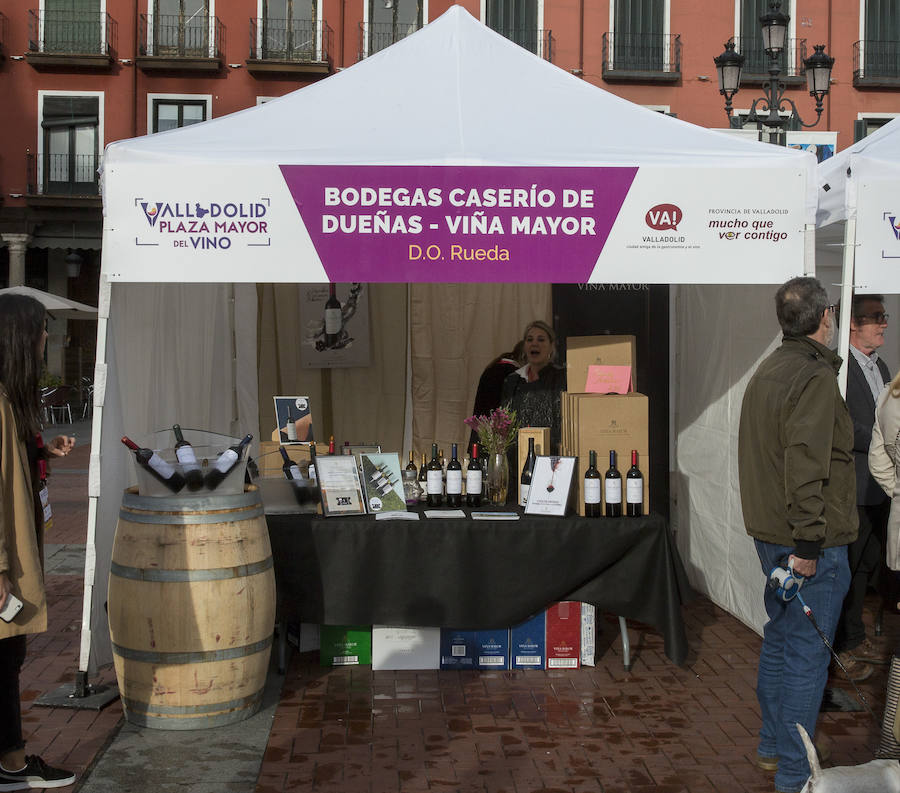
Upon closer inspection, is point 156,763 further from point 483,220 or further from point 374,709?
point 483,220

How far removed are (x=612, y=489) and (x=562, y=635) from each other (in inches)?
31.0

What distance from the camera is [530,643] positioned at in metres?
5.26

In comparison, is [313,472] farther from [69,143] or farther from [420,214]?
[69,143]

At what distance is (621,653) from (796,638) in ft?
6.38

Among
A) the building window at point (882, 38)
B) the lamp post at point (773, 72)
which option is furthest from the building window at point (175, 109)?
the building window at point (882, 38)

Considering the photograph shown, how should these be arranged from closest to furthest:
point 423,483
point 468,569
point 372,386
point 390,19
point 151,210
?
point 151,210 < point 468,569 < point 423,483 < point 372,386 < point 390,19

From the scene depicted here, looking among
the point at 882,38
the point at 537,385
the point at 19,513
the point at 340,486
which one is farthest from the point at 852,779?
the point at 882,38

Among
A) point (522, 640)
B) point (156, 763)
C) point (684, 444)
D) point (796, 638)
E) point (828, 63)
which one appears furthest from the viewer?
point (828, 63)

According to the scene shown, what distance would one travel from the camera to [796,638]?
3693 mm

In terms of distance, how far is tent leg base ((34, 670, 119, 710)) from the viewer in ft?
15.2

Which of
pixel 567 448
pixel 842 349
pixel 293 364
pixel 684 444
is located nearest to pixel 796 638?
pixel 842 349

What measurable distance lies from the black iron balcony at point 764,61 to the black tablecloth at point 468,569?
21870 millimetres

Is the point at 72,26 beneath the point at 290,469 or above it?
above

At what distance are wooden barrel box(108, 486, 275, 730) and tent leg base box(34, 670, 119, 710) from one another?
27 centimetres
